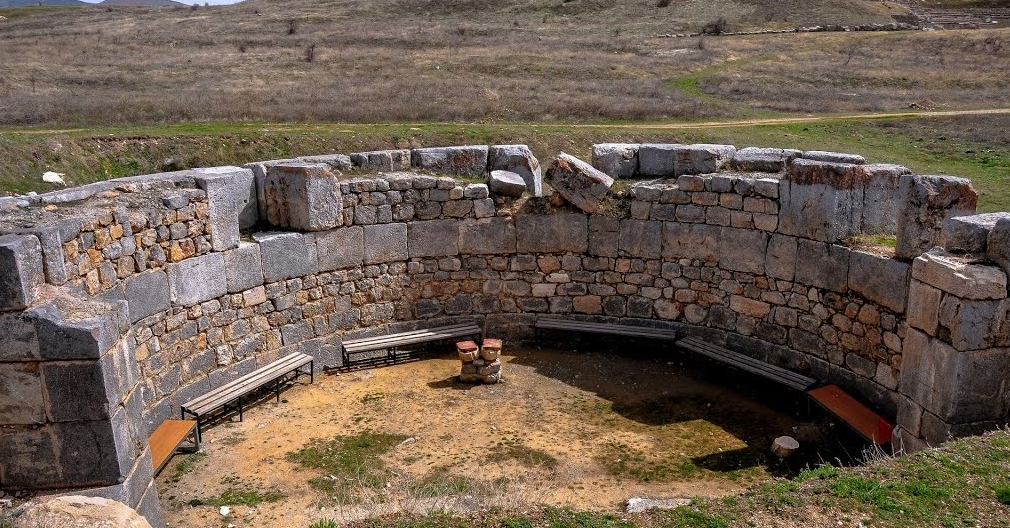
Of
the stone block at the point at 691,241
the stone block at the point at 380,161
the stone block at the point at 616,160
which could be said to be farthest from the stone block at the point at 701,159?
the stone block at the point at 380,161

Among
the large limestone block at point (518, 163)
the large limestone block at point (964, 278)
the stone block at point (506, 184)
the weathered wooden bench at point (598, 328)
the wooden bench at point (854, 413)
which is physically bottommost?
the wooden bench at point (854, 413)

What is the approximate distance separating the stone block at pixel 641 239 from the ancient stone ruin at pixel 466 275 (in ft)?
0.11

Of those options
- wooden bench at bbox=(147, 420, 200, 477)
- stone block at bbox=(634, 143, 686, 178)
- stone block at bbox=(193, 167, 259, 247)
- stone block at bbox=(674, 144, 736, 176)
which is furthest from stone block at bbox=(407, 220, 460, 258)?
wooden bench at bbox=(147, 420, 200, 477)

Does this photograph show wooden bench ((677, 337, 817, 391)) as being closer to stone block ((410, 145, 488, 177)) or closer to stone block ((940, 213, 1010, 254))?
stone block ((940, 213, 1010, 254))

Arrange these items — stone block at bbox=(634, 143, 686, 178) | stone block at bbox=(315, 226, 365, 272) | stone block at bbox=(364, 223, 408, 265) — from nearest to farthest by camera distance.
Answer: stone block at bbox=(315, 226, 365, 272) → stone block at bbox=(364, 223, 408, 265) → stone block at bbox=(634, 143, 686, 178)

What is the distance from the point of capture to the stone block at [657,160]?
11.1 m

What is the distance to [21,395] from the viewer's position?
588cm

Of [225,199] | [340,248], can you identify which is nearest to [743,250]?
[340,248]

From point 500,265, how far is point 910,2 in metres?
55.1

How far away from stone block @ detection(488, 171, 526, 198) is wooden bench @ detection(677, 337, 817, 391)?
10.3ft

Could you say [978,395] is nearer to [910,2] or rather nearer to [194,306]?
[194,306]

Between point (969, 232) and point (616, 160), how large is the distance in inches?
199

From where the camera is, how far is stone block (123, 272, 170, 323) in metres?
8.19

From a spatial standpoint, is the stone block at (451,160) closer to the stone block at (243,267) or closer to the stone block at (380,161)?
the stone block at (380,161)
